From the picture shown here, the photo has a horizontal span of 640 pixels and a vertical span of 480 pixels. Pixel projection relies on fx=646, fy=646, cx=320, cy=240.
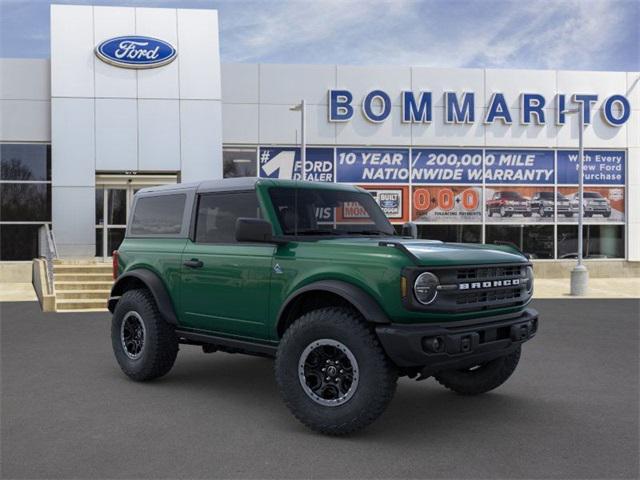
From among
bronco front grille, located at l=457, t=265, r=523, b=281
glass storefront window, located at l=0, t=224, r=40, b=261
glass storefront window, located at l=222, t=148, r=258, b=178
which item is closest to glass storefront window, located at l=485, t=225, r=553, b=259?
glass storefront window, located at l=222, t=148, r=258, b=178

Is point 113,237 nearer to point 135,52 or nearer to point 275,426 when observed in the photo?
point 135,52

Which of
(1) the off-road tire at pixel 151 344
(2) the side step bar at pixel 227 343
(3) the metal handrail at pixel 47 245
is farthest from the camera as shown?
(3) the metal handrail at pixel 47 245

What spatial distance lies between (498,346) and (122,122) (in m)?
16.1

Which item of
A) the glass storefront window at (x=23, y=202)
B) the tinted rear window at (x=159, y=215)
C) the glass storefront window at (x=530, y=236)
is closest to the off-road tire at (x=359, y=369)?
the tinted rear window at (x=159, y=215)

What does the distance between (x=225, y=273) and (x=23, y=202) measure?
1616cm

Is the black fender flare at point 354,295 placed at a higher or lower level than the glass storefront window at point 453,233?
lower

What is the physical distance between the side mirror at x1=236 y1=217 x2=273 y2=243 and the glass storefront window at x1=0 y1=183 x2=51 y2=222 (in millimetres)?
16518

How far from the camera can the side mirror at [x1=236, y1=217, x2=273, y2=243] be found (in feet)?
17.2

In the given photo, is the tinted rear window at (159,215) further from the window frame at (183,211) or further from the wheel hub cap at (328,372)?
the wheel hub cap at (328,372)

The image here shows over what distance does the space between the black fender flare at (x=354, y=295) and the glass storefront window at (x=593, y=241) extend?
18196 millimetres

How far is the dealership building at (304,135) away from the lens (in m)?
18.9

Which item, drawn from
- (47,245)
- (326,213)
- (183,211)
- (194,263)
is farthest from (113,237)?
(326,213)

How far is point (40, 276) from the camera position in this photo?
51.7ft

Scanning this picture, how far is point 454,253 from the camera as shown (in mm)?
5160
